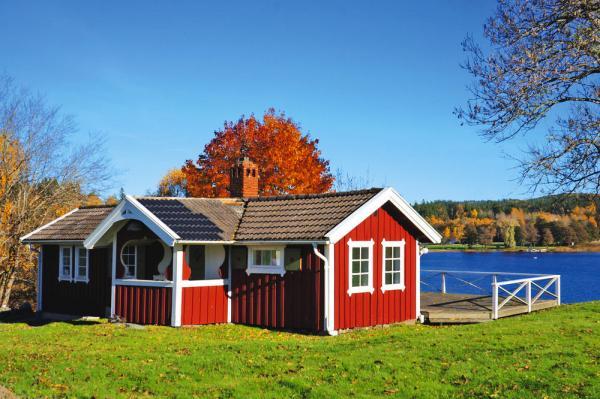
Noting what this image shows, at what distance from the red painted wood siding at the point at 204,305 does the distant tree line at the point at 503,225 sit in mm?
104511

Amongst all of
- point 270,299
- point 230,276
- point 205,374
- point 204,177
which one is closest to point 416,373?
point 205,374

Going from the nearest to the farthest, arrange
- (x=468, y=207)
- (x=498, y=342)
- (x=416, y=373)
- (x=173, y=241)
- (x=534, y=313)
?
1. (x=416, y=373)
2. (x=498, y=342)
3. (x=173, y=241)
4. (x=534, y=313)
5. (x=468, y=207)

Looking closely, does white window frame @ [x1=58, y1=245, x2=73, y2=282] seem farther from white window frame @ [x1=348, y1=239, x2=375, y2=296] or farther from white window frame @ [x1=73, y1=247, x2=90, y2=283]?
white window frame @ [x1=348, y1=239, x2=375, y2=296]

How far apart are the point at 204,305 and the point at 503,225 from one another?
13217 centimetres

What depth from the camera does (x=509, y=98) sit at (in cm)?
1206

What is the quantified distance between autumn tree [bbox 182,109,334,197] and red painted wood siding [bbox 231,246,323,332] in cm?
2075

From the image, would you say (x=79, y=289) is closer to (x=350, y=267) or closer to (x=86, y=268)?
(x=86, y=268)

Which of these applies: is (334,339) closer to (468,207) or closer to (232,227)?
(232,227)

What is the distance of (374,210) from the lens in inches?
724

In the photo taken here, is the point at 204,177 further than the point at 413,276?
Yes

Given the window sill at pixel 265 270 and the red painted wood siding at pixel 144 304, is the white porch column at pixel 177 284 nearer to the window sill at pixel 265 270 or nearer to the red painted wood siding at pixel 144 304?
the red painted wood siding at pixel 144 304

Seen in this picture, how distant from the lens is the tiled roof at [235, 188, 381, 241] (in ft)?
58.6

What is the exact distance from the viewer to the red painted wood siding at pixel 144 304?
18625 millimetres

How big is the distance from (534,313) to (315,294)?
837 cm
